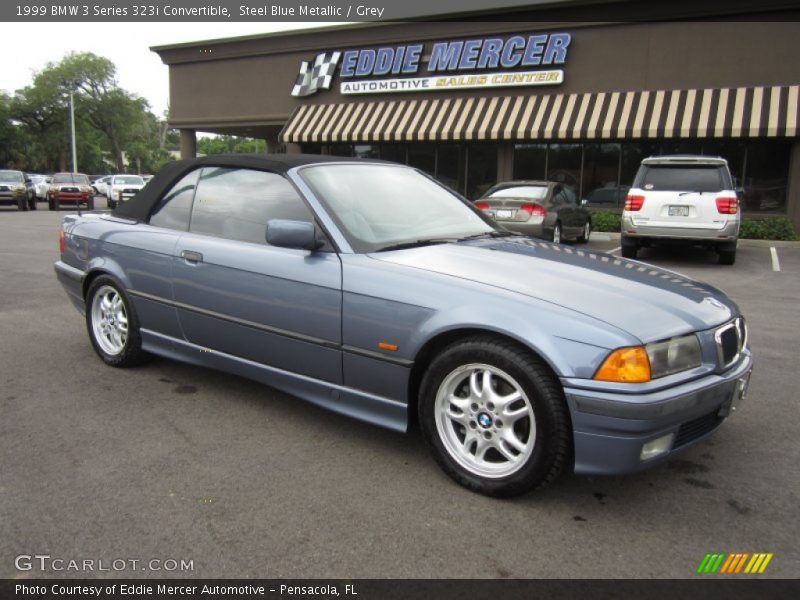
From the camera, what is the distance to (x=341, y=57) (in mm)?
20359

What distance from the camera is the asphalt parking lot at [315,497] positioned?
244 centimetres

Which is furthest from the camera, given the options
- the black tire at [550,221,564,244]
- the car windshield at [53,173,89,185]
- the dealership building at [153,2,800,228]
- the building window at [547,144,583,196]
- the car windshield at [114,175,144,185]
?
the car windshield at [114,175,144,185]

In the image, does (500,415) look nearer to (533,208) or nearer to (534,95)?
(533,208)

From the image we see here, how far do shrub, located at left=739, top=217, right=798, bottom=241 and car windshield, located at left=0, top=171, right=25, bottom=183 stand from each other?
2519cm

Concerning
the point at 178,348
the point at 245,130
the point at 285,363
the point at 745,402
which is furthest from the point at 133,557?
the point at 245,130

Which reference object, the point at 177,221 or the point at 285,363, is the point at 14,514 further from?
the point at 177,221

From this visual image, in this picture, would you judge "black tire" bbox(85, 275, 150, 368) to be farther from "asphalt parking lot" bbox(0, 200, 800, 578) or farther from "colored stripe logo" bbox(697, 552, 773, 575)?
"colored stripe logo" bbox(697, 552, 773, 575)

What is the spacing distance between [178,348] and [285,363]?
41.1 inches

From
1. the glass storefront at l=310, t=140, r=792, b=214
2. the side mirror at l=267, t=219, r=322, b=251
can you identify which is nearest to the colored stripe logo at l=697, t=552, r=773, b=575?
the side mirror at l=267, t=219, r=322, b=251

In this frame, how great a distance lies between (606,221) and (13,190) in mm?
21571

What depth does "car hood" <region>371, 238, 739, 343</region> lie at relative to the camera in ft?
8.98

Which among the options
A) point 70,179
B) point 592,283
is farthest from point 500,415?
point 70,179

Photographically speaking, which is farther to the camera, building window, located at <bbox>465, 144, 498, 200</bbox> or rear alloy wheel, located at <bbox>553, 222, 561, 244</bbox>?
building window, located at <bbox>465, 144, 498, 200</bbox>

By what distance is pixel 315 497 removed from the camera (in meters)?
2.88
